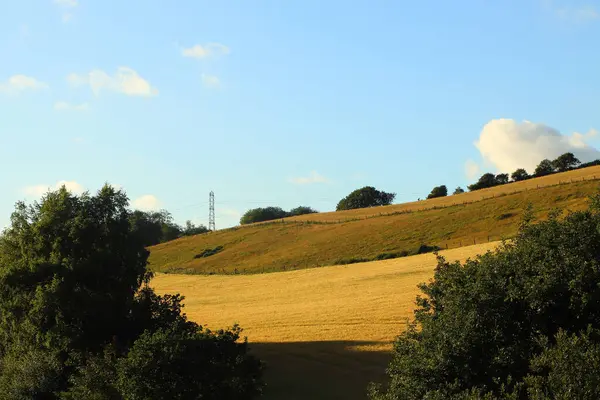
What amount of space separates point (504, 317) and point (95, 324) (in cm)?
1838

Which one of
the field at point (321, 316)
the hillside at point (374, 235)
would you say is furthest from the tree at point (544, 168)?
the field at point (321, 316)

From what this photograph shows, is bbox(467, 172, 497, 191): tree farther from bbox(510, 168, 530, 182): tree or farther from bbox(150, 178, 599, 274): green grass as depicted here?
bbox(150, 178, 599, 274): green grass

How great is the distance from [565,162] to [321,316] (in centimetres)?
13835

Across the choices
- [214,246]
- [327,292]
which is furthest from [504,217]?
[214,246]

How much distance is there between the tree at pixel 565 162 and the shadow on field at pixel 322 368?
470ft

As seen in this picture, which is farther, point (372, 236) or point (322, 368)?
point (372, 236)

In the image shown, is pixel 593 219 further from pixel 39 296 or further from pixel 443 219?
pixel 443 219

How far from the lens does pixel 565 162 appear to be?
163m

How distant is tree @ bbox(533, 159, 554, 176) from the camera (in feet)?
533

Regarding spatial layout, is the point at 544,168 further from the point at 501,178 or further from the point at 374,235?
the point at 374,235

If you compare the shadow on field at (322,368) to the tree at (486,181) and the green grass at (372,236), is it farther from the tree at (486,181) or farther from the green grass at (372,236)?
the tree at (486,181)

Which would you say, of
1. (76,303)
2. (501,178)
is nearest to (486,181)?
(501,178)

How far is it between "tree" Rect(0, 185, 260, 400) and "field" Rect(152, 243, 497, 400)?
4785mm

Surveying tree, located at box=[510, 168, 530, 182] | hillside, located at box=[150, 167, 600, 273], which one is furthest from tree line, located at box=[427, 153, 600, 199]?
hillside, located at box=[150, 167, 600, 273]
